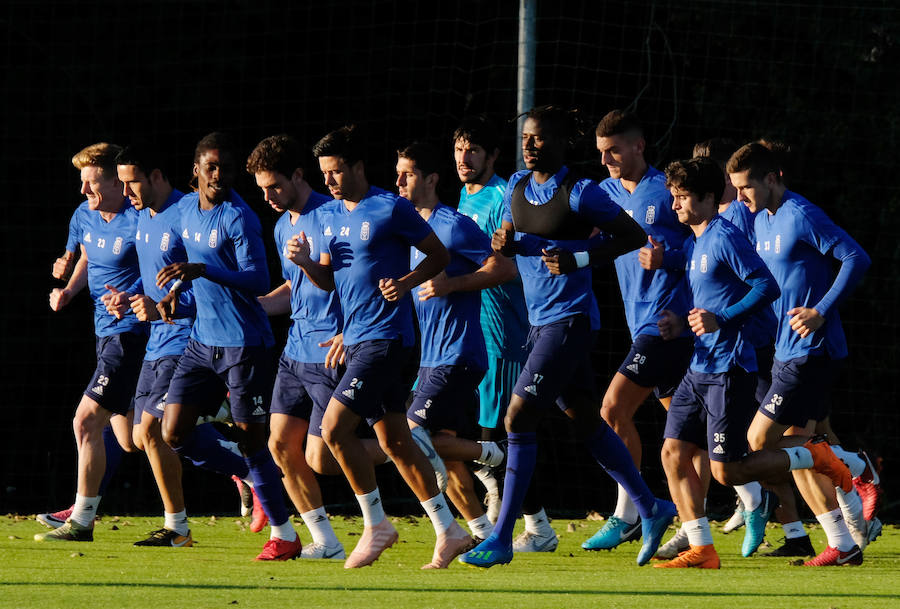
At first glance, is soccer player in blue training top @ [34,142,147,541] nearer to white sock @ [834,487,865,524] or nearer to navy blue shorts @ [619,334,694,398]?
navy blue shorts @ [619,334,694,398]

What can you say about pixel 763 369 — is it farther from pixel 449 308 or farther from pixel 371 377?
pixel 371 377

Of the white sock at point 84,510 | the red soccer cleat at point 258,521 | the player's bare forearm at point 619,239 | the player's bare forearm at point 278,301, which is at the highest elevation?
the player's bare forearm at point 619,239

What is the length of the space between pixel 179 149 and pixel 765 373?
597 centimetres

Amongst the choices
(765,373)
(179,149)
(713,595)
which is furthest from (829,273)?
(179,149)

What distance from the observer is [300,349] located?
25.4ft

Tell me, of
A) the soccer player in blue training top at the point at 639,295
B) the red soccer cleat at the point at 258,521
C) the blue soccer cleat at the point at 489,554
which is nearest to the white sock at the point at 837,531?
the soccer player in blue training top at the point at 639,295

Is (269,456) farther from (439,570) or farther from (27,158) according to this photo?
(27,158)

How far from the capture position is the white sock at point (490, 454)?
28.2ft

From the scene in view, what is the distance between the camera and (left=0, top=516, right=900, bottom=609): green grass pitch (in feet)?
20.5

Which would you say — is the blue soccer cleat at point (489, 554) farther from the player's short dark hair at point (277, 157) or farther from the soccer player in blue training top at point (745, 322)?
the player's short dark hair at point (277, 157)

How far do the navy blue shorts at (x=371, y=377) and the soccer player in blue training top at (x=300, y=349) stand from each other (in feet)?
0.82

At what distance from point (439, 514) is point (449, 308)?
998mm

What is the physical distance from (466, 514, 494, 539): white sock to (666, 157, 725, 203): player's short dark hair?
6.00ft

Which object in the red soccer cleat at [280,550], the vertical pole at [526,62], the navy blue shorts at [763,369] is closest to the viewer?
the red soccer cleat at [280,550]
